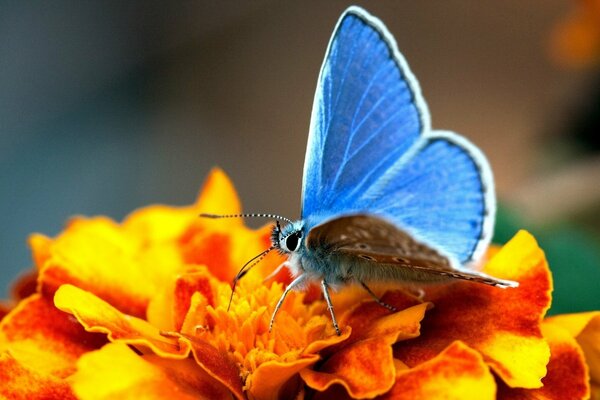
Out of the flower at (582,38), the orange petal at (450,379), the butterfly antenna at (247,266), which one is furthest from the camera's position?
the flower at (582,38)


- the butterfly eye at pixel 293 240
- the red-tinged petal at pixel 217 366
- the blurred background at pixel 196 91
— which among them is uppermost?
the butterfly eye at pixel 293 240

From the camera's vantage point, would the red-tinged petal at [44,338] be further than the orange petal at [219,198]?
No

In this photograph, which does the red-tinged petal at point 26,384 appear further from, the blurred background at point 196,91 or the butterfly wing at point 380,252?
the blurred background at point 196,91

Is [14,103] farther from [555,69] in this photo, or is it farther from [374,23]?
[374,23]

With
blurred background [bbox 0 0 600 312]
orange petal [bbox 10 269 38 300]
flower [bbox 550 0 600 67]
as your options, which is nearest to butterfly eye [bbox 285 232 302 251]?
orange petal [bbox 10 269 38 300]

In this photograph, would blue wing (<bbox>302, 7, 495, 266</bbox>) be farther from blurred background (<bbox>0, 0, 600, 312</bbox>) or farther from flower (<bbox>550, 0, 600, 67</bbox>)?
blurred background (<bbox>0, 0, 600, 312</bbox>)

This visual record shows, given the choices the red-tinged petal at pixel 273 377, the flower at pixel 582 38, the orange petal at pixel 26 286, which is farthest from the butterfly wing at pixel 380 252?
the flower at pixel 582 38

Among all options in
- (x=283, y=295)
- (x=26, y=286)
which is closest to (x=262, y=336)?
(x=283, y=295)
